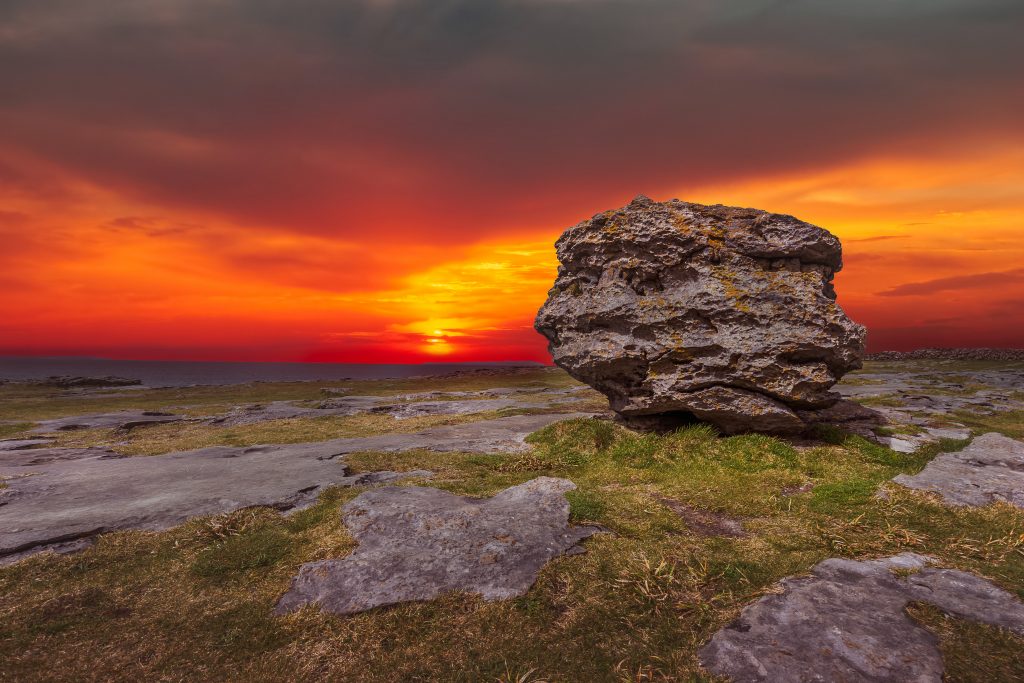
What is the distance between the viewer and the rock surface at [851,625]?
18.4ft

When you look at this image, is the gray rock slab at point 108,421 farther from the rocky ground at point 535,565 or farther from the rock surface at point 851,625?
the rock surface at point 851,625

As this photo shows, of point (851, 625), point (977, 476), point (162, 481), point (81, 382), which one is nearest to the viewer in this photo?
point (851, 625)

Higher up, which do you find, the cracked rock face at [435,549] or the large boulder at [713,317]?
the large boulder at [713,317]

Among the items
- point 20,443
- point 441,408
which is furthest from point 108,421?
point 441,408

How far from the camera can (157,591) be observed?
8.12 meters

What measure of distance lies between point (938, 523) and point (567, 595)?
27.0 feet

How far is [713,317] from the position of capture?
16.2 metres

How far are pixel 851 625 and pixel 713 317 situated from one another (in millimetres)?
11213

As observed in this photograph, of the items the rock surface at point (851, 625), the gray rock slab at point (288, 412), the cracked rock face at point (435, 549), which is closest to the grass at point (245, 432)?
the gray rock slab at point (288, 412)

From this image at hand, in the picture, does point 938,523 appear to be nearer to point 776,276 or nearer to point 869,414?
point 776,276

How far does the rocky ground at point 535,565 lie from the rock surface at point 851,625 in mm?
33

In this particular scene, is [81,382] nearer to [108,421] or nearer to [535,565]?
[108,421]

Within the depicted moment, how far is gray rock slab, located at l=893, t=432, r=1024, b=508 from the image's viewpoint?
11.3 meters

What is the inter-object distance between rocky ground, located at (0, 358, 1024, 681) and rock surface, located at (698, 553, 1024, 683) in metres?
0.03
